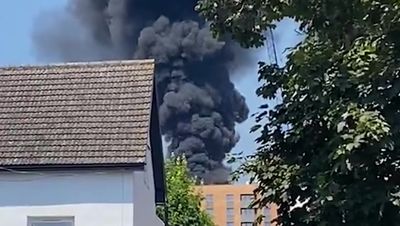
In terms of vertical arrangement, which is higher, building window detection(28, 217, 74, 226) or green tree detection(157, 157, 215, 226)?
green tree detection(157, 157, 215, 226)

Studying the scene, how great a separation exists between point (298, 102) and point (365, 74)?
1.34 m

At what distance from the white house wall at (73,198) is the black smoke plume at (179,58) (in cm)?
4215

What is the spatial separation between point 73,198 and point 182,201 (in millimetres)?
13958

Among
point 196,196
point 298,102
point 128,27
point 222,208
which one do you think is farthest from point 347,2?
point 222,208

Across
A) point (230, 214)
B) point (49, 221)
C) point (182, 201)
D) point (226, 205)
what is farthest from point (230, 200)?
point (49, 221)

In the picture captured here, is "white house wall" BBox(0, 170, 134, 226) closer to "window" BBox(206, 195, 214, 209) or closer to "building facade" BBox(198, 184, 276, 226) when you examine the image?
"building facade" BBox(198, 184, 276, 226)

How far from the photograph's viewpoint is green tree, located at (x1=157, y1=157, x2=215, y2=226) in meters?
27.7

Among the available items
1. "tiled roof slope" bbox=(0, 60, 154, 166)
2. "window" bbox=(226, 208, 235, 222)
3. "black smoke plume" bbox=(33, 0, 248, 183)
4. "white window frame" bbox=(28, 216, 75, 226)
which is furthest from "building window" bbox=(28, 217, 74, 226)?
"window" bbox=(226, 208, 235, 222)

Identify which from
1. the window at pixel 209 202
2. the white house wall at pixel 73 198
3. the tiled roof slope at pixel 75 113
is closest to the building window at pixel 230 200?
the window at pixel 209 202

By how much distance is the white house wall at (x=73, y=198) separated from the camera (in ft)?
47.7

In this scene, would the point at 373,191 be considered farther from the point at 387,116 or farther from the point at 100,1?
the point at 100,1

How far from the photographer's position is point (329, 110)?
9117 millimetres

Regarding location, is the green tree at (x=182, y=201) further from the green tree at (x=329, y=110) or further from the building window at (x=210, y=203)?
the building window at (x=210, y=203)

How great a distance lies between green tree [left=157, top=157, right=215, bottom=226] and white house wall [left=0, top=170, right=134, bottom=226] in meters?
12.2
